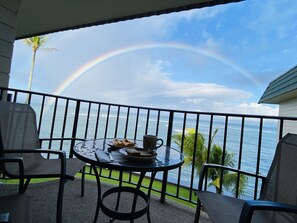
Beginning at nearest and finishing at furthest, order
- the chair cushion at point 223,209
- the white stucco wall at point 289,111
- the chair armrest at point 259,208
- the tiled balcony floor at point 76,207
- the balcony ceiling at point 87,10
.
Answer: the chair armrest at point 259,208, the chair cushion at point 223,209, the tiled balcony floor at point 76,207, the balcony ceiling at point 87,10, the white stucco wall at point 289,111

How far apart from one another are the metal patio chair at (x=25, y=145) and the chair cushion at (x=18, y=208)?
0.37 metres

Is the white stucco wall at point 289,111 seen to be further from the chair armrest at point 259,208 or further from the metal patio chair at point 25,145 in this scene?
the metal patio chair at point 25,145

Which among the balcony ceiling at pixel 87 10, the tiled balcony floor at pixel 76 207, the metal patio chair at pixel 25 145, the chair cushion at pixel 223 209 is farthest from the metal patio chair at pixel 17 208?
the balcony ceiling at pixel 87 10

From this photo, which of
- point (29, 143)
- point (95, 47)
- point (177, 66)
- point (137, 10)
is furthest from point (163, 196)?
point (177, 66)

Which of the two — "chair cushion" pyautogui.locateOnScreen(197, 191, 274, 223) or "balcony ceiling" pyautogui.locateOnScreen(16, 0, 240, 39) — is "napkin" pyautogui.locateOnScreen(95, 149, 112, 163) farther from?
"balcony ceiling" pyautogui.locateOnScreen(16, 0, 240, 39)

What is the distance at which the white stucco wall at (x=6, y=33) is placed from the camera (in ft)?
8.57

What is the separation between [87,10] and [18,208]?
3088 millimetres

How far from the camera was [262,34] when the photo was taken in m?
28.8

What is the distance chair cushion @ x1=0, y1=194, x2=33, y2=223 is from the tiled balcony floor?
2.58ft

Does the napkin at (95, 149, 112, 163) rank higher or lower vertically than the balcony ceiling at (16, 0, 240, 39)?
lower

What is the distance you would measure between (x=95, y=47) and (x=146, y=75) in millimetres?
8929

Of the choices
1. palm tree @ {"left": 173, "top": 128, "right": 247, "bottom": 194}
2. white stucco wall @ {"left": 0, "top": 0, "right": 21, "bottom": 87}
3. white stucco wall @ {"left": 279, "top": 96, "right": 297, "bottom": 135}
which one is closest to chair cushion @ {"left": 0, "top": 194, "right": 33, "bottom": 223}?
white stucco wall @ {"left": 0, "top": 0, "right": 21, "bottom": 87}

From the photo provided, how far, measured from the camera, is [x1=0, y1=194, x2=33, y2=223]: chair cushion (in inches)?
37.2

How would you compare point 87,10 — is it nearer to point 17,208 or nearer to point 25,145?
point 25,145
